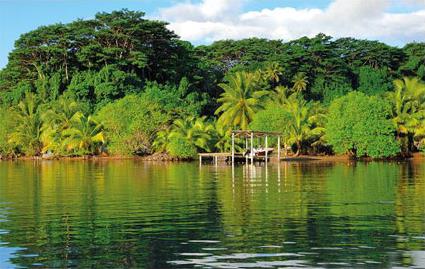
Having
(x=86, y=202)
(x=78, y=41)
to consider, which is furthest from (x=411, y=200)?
(x=78, y=41)

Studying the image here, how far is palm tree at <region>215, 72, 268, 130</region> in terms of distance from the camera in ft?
194

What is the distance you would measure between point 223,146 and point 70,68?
2250cm

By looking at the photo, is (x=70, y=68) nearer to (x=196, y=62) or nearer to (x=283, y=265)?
(x=196, y=62)

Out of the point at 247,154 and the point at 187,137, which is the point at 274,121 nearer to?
the point at 247,154

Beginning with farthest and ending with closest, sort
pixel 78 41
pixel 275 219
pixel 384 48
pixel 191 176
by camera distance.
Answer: pixel 384 48
pixel 78 41
pixel 191 176
pixel 275 219

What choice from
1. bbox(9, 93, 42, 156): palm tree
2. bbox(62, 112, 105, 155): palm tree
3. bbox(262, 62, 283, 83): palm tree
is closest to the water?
bbox(62, 112, 105, 155): palm tree

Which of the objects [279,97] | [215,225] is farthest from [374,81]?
[215,225]

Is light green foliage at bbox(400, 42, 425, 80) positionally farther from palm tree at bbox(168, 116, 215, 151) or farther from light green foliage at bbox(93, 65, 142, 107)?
Result: light green foliage at bbox(93, 65, 142, 107)

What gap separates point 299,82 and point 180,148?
26.5m

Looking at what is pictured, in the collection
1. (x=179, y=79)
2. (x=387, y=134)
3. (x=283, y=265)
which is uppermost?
(x=179, y=79)

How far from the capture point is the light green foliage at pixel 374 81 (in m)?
79.2

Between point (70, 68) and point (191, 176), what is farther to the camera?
point (70, 68)

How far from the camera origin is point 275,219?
58.4ft

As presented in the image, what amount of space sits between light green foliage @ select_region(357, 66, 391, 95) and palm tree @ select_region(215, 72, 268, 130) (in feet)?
77.0
